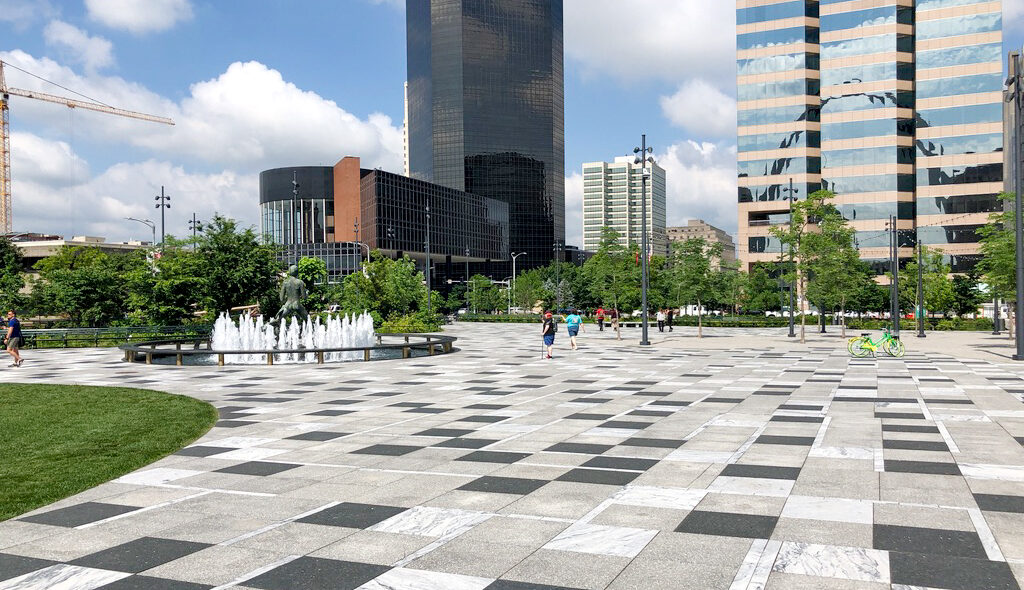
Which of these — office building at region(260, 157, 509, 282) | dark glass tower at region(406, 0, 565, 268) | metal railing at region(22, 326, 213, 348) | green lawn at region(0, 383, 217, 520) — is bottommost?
green lawn at region(0, 383, 217, 520)

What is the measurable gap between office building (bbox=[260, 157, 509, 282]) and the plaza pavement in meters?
91.7

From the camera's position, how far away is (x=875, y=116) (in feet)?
291

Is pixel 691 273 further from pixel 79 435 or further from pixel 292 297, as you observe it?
pixel 79 435

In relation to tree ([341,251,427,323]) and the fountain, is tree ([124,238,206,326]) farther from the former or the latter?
tree ([341,251,427,323])

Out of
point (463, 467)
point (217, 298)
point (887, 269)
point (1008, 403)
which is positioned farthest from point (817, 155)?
point (463, 467)

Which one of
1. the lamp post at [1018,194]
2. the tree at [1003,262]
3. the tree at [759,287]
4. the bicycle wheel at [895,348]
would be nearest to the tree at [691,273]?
the tree at [1003,262]

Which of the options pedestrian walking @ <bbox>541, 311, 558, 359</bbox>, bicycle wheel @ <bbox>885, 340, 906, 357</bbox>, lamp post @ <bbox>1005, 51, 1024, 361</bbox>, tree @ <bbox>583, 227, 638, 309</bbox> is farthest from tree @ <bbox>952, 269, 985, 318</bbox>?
pedestrian walking @ <bbox>541, 311, 558, 359</bbox>

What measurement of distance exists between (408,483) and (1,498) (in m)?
4.03

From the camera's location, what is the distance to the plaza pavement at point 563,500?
510cm

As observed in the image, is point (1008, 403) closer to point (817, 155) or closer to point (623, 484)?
point (623, 484)

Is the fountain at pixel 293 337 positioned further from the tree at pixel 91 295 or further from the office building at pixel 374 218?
the office building at pixel 374 218

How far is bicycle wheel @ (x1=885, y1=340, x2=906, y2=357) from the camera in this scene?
26547mm

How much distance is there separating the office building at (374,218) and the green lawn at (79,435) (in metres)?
86.4

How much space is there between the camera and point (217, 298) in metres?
36.8
